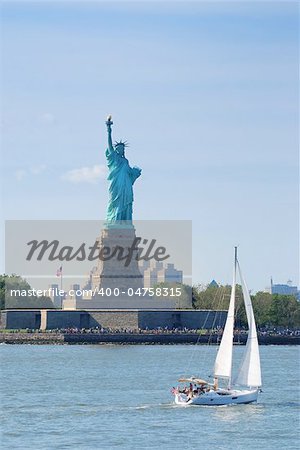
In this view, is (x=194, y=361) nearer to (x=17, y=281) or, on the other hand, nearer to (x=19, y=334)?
(x=19, y=334)

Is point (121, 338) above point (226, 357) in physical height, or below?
above

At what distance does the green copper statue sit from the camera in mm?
105875

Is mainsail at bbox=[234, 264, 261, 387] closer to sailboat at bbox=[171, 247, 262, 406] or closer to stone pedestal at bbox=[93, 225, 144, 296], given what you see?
sailboat at bbox=[171, 247, 262, 406]

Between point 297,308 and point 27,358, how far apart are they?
43.9 meters

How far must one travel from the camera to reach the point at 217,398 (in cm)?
5259

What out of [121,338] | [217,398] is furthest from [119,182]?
[217,398]

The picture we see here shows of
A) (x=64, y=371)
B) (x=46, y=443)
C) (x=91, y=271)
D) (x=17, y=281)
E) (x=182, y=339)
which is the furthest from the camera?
(x=17, y=281)

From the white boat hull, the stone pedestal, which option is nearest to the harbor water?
the white boat hull

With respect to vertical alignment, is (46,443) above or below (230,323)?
below

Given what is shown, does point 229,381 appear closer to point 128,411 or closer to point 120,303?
point 128,411

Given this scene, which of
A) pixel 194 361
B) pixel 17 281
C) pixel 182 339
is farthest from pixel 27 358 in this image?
pixel 17 281

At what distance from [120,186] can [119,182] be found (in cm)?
35

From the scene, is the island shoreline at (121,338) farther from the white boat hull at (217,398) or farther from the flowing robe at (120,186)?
the white boat hull at (217,398)

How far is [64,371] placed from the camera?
71.5 m
